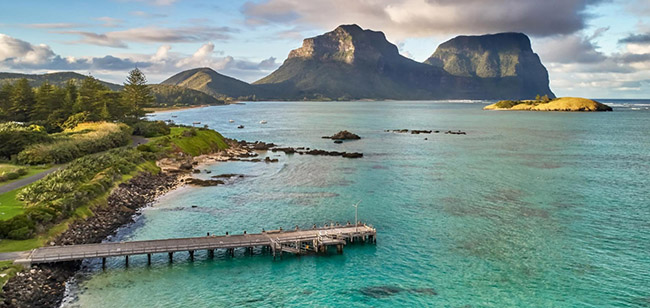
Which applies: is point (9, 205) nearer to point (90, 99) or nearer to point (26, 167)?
point (26, 167)

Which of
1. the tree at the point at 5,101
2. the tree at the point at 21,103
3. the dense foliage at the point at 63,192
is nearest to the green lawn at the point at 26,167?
the dense foliage at the point at 63,192

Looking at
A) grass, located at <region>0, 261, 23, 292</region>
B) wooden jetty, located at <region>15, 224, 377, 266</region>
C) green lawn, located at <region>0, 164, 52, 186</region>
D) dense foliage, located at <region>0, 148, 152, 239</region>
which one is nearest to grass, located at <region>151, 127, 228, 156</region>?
dense foliage, located at <region>0, 148, 152, 239</region>

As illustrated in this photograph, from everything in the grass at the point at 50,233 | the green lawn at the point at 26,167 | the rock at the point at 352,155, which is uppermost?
the green lawn at the point at 26,167

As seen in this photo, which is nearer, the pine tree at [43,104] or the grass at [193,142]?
the grass at [193,142]

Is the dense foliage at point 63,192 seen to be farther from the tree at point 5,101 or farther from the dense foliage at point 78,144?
the tree at point 5,101

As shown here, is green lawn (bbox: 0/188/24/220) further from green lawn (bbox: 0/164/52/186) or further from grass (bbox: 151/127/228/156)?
grass (bbox: 151/127/228/156)

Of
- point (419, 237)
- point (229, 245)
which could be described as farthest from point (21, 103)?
point (419, 237)
